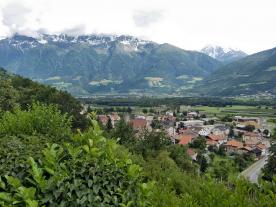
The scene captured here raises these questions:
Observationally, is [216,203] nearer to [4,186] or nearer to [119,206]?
[119,206]

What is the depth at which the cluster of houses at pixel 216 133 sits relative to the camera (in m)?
103

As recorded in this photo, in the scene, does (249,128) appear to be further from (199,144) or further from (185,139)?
(199,144)

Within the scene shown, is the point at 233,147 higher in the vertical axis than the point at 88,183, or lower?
lower

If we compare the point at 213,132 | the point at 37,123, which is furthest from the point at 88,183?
the point at 213,132

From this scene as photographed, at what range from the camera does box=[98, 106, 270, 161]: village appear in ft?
329

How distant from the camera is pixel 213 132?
126 metres

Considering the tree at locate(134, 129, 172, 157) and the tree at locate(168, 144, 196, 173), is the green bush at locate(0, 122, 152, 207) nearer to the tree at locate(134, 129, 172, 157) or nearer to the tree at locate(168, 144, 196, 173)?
the tree at locate(168, 144, 196, 173)

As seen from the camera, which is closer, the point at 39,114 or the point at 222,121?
the point at 39,114

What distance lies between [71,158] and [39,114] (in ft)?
35.4

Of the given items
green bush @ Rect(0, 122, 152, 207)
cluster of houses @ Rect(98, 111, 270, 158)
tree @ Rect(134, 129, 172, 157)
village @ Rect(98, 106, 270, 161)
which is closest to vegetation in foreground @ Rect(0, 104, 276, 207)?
green bush @ Rect(0, 122, 152, 207)

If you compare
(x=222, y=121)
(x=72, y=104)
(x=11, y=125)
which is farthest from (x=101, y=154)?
(x=222, y=121)

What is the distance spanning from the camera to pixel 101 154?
753 cm

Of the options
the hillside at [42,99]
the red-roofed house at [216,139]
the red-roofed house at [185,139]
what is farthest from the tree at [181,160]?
the red-roofed house at [216,139]

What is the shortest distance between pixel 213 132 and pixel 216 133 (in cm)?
147
